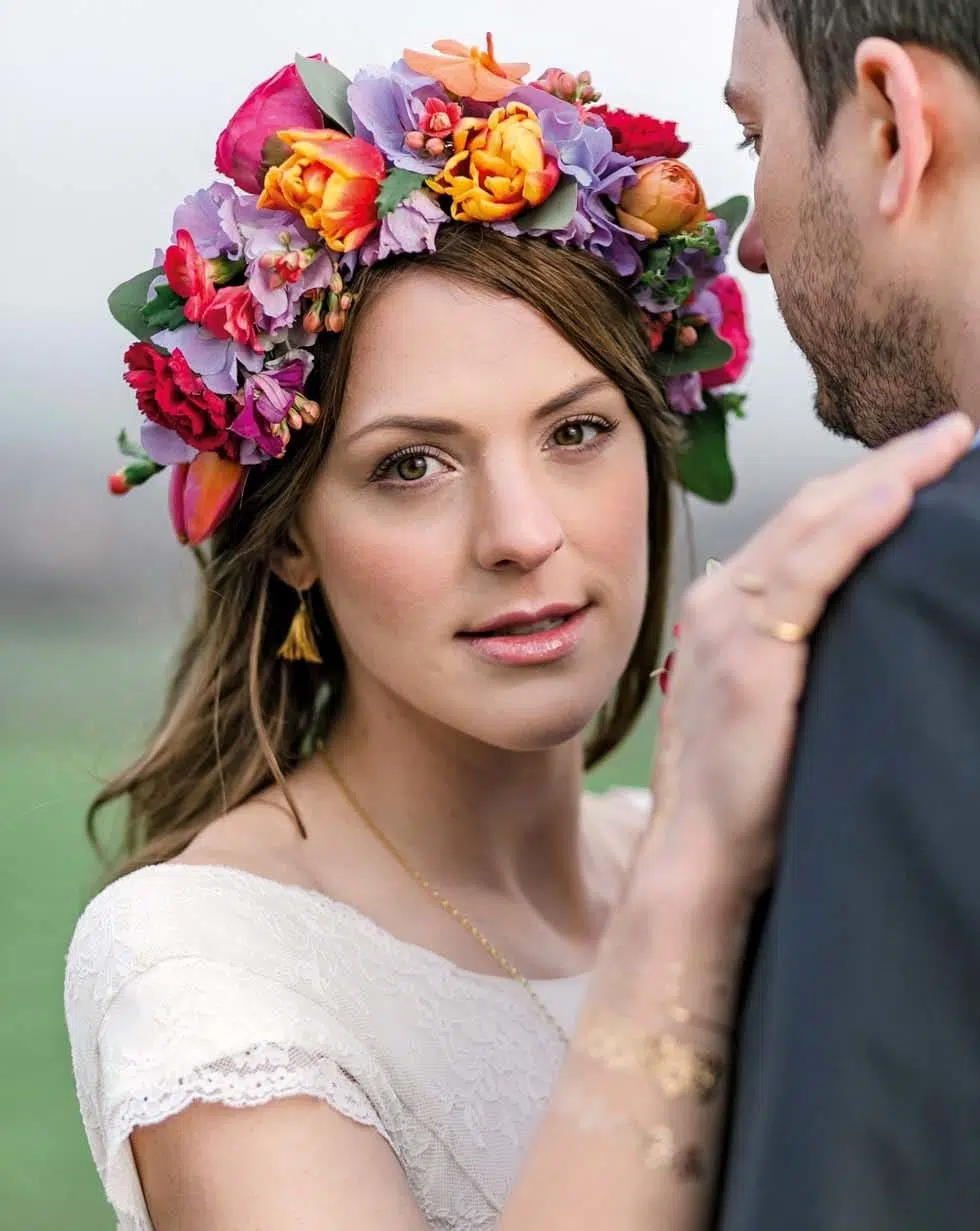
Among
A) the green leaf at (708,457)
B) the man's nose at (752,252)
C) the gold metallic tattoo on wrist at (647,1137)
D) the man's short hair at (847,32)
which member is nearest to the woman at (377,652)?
the green leaf at (708,457)

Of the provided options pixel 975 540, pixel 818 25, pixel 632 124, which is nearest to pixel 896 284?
pixel 818 25

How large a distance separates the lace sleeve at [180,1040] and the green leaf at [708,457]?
3.81 ft

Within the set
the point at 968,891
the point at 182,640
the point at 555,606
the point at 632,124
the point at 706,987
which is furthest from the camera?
the point at 182,640

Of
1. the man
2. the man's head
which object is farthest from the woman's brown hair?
the man

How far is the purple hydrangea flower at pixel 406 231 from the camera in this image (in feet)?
7.33

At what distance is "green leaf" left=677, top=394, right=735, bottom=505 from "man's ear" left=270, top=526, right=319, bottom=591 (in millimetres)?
677

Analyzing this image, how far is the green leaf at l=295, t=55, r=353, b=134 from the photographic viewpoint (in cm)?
228

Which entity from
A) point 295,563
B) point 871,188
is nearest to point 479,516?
point 295,563

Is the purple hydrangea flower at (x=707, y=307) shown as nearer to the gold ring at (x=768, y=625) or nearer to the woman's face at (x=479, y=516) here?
the woman's face at (x=479, y=516)

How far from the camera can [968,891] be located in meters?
1.06

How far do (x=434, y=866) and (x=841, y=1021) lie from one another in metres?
1.41

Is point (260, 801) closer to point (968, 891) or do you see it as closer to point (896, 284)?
point (896, 284)

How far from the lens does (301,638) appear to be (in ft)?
8.38

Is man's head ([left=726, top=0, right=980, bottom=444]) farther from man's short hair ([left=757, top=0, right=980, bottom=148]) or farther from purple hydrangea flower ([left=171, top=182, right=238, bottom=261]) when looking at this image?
purple hydrangea flower ([left=171, top=182, right=238, bottom=261])
